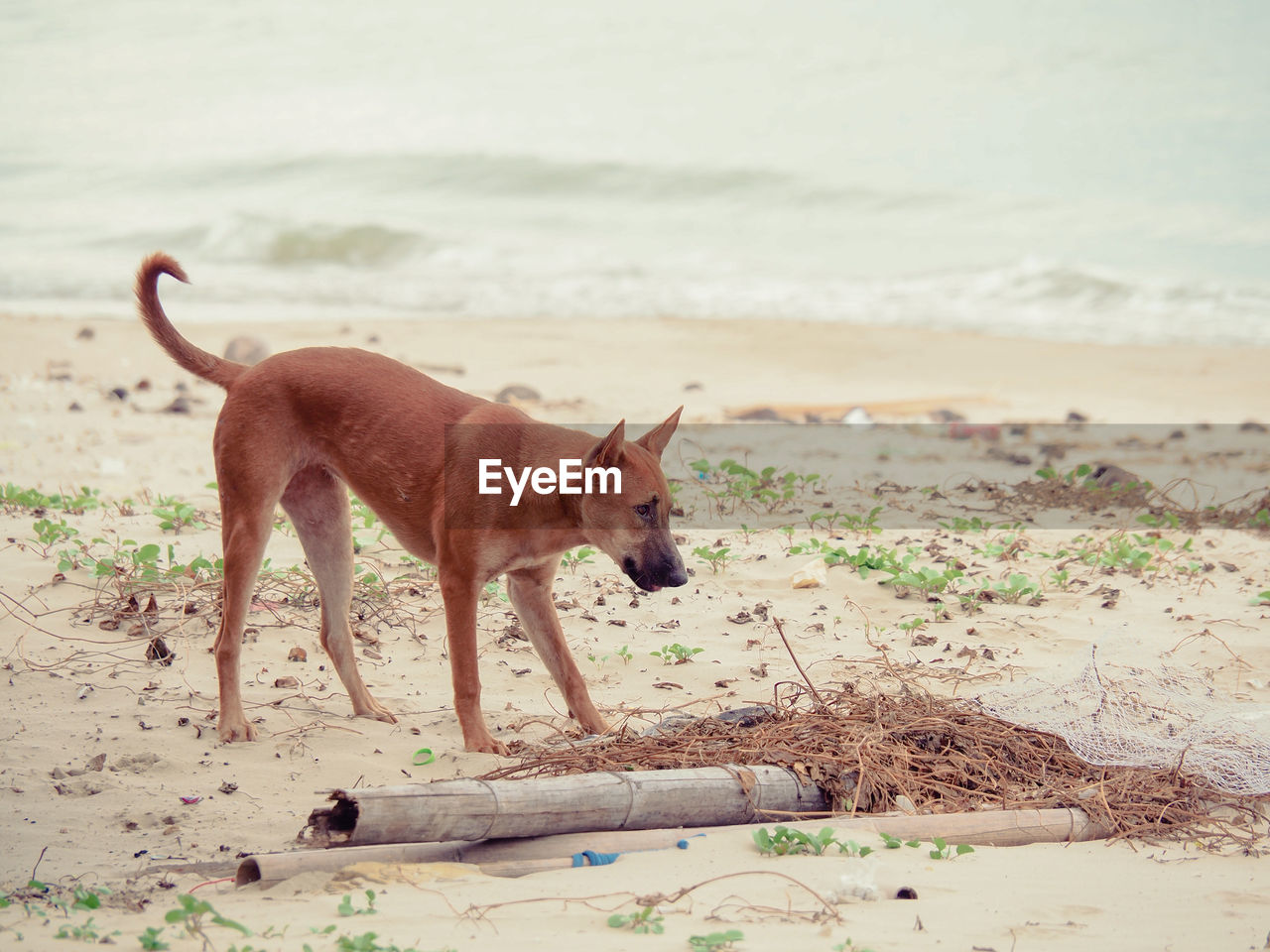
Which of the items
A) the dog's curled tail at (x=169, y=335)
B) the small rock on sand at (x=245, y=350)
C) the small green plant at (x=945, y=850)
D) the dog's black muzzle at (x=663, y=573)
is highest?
the dog's curled tail at (x=169, y=335)

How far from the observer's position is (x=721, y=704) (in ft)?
16.9

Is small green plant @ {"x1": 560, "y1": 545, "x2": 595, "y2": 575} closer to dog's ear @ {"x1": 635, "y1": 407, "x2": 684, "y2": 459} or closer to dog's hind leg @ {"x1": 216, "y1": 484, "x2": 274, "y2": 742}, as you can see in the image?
dog's ear @ {"x1": 635, "y1": 407, "x2": 684, "y2": 459}

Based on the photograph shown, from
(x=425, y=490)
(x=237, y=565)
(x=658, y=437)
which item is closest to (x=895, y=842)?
(x=658, y=437)

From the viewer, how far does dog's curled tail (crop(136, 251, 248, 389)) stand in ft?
17.0

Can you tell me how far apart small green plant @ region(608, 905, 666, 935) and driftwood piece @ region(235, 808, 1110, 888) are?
1.60ft

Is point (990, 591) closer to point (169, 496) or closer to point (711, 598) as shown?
point (711, 598)

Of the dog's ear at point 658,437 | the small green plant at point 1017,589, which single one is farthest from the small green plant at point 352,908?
the small green plant at point 1017,589

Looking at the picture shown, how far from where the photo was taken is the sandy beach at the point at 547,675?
9.91 ft

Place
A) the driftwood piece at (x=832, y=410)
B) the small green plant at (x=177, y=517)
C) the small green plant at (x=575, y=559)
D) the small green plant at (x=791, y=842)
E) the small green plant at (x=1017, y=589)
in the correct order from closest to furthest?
the small green plant at (x=791, y=842) < the small green plant at (x=1017, y=589) < the small green plant at (x=575, y=559) < the small green plant at (x=177, y=517) < the driftwood piece at (x=832, y=410)

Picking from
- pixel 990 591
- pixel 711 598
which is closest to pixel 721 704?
pixel 711 598

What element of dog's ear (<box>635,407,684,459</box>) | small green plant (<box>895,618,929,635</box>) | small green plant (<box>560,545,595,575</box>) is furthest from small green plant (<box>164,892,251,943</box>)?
small green plant (<box>560,545,595,575</box>)

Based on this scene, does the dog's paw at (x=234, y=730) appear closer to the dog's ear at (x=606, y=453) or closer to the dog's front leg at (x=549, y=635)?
the dog's front leg at (x=549, y=635)

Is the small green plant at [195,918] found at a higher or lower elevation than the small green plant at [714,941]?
higher

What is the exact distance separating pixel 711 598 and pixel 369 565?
1.99m
